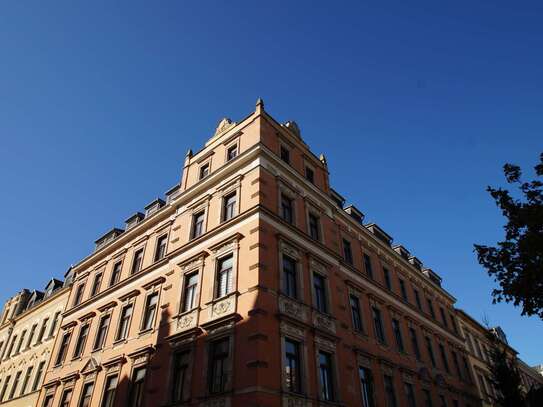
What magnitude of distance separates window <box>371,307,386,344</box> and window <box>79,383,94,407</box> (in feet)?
52.2

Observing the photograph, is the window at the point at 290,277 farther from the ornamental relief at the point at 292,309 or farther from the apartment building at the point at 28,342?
the apartment building at the point at 28,342

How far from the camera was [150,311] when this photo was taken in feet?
70.4

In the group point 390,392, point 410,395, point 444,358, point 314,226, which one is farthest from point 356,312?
point 444,358

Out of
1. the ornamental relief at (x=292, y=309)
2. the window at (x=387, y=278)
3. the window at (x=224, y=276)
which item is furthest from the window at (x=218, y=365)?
the window at (x=387, y=278)

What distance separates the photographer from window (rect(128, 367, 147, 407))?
18.6 metres

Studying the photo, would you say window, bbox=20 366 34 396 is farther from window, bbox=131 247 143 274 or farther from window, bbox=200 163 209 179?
window, bbox=200 163 209 179

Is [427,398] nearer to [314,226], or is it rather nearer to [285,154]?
[314,226]

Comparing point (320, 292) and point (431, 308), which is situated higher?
point (431, 308)

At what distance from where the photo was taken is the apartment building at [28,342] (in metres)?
28.4

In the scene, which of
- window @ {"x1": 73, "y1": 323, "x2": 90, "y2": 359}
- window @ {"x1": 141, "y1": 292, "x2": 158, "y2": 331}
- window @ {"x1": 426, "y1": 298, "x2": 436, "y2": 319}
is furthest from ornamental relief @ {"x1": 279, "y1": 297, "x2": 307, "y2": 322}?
window @ {"x1": 426, "y1": 298, "x2": 436, "y2": 319}

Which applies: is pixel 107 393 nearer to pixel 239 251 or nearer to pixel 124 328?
pixel 124 328

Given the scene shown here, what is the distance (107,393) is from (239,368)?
10.2 m

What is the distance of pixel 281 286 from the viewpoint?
1697 centimetres

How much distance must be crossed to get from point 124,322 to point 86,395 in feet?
13.5
